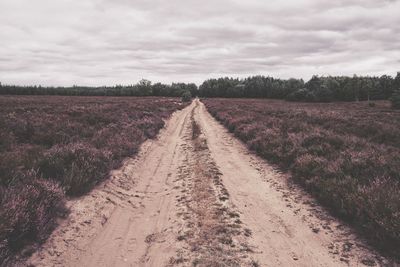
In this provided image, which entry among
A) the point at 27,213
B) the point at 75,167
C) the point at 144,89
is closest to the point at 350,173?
the point at 75,167

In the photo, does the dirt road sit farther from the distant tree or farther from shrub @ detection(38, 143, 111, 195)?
the distant tree

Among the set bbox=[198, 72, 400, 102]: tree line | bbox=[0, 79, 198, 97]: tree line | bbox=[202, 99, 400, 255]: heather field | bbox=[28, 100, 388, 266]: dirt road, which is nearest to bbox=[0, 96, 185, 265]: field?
bbox=[28, 100, 388, 266]: dirt road

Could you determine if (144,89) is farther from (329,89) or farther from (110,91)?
(329,89)

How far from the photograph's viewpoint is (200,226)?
5730mm

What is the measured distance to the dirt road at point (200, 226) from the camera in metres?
4.77

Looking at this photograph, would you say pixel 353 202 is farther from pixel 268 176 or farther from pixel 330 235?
pixel 268 176

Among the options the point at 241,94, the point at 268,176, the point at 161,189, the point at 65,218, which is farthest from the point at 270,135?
the point at 241,94

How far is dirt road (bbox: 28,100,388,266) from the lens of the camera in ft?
15.6

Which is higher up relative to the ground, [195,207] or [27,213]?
[27,213]

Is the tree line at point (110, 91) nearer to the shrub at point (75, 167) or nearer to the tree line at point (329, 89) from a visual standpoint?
the tree line at point (329, 89)

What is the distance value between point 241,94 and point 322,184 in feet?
403

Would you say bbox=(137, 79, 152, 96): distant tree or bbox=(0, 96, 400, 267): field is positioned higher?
bbox=(137, 79, 152, 96): distant tree

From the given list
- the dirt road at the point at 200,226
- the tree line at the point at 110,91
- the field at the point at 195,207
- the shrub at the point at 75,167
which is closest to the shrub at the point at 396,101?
the field at the point at 195,207

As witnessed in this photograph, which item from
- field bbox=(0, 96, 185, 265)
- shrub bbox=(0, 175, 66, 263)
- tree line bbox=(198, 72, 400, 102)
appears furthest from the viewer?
tree line bbox=(198, 72, 400, 102)
